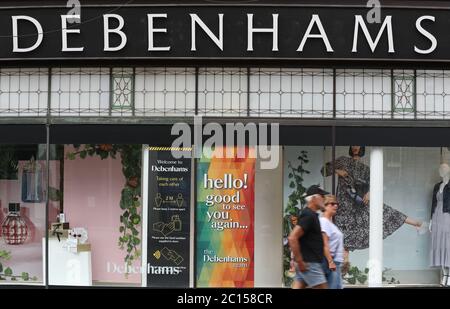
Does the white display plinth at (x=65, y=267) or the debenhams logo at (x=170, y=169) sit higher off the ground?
the debenhams logo at (x=170, y=169)

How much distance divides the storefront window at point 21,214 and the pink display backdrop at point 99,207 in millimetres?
485

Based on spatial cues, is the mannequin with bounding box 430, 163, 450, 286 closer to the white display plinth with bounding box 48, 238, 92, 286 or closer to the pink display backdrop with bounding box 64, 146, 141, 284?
the pink display backdrop with bounding box 64, 146, 141, 284

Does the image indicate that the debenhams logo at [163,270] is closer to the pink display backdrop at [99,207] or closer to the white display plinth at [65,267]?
the pink display backdrop at [99,207]

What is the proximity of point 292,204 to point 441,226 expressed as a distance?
2555 mm

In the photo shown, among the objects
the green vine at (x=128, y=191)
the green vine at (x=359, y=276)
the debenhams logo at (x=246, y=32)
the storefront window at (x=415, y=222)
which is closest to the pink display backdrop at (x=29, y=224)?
the green vine at (x=128, y=191)

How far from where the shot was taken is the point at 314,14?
393 inches

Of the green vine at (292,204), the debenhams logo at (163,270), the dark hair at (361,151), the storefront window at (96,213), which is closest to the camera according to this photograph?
the debenhams logo at (163,270)

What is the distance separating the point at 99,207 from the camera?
35.0 feet

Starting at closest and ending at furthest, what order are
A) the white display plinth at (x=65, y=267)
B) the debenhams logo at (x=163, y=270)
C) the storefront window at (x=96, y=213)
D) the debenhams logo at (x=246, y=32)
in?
the debenhams logo at (x=246, y=32)
the debenhams logo at (x=163, y=270)
the white display plinth at (x=65, y=267)
the storefront window at (x=96, y=213)

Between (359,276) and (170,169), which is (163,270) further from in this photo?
(359,276)

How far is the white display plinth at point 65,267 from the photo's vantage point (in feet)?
34.0

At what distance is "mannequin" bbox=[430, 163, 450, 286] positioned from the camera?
10.4 meters

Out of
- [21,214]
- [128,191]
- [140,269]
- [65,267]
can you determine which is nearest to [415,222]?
[140,269]
